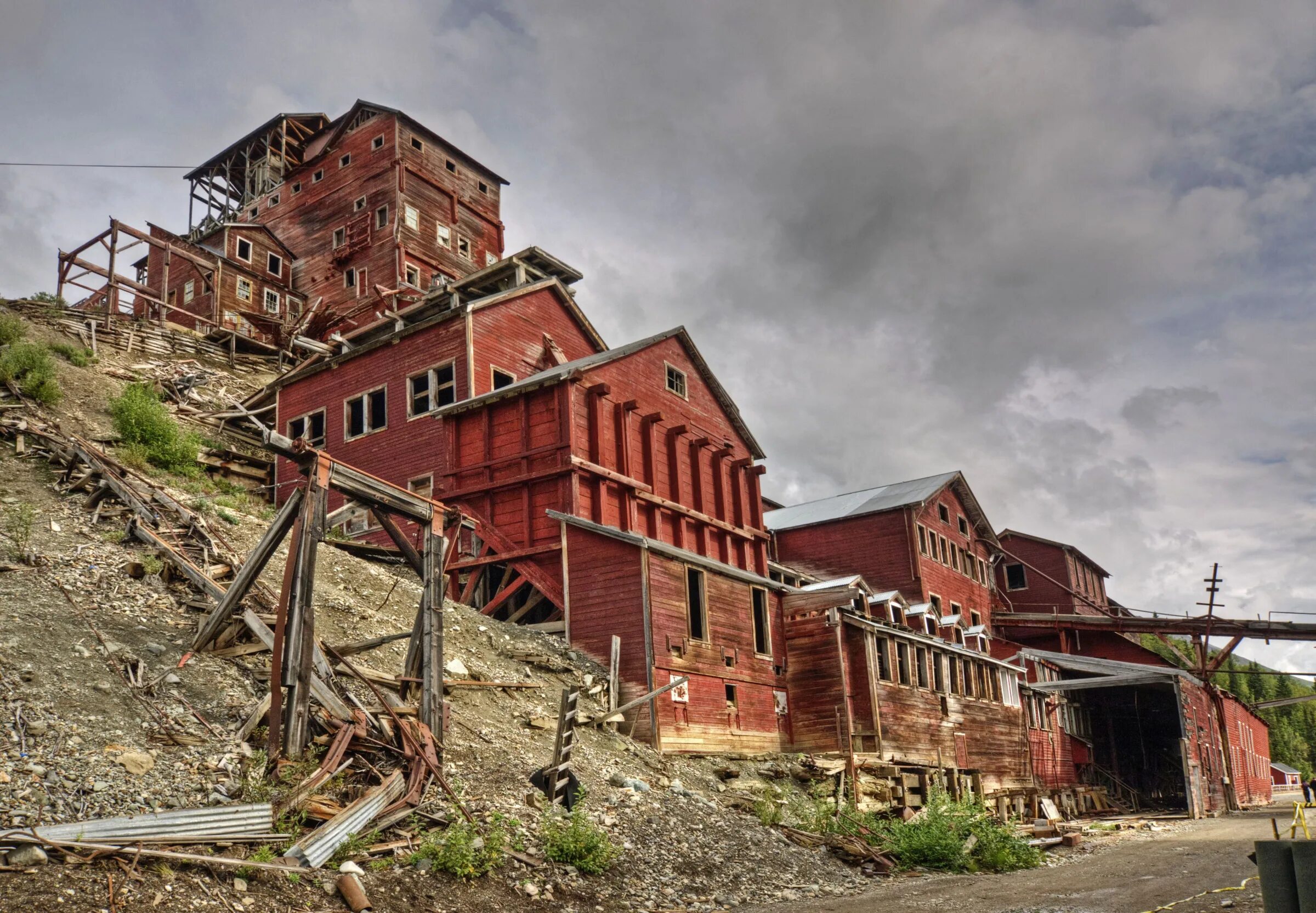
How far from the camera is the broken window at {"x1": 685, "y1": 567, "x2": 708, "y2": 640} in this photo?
2284 cm

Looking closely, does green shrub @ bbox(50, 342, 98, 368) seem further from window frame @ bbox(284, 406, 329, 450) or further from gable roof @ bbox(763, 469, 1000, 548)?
gable roof @ bbox(763, 469, 1000, 548)

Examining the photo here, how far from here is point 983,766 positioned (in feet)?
108

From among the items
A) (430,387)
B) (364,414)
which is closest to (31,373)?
(364,414)

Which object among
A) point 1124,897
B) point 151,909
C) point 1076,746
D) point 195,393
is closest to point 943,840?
point 1124,897

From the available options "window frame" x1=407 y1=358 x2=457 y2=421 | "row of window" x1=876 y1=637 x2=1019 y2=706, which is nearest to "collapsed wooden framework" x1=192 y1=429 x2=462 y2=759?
"window frame" x1=407 y1=358 x2=457 y2=421

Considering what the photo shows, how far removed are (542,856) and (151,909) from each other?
520cm

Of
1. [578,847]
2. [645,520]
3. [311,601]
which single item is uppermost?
[645,520]

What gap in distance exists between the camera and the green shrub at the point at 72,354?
1375 inches

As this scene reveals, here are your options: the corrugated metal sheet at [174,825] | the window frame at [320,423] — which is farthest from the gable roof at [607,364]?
the corrugated metal sheet at [174,825]

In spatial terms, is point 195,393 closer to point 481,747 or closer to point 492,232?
point 492,232

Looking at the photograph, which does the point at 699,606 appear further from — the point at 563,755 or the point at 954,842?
the point at 563,755

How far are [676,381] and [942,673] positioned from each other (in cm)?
1217

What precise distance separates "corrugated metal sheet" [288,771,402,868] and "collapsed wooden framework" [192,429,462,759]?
42.6 inches

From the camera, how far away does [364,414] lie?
31.2 meters
